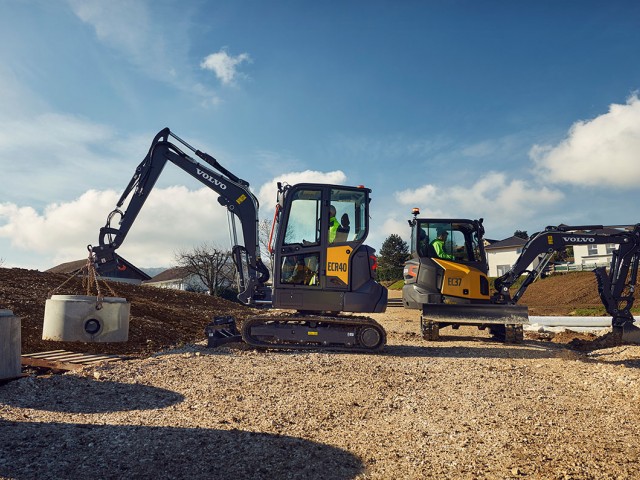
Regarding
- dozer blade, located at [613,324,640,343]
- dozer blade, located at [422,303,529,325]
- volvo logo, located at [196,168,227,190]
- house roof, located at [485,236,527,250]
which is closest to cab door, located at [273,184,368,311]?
volvo logo, located at [196,168,227,190]

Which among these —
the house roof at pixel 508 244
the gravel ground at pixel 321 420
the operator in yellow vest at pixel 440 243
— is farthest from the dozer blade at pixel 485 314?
the house roof at pixel 508 244

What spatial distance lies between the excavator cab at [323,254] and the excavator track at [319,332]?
0.85 ft

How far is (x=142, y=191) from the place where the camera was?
1156 cm

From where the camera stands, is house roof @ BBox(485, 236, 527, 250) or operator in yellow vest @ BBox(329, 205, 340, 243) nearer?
operator in yellow vest @ BBox(329, 205, 340, 243)

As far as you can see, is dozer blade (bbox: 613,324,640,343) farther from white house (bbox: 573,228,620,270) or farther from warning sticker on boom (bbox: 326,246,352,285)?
white house (bbox: 573,228,620,270)

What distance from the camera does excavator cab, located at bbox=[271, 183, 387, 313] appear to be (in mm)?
10156

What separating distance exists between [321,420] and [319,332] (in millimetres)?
4631

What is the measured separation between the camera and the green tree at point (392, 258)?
174ft

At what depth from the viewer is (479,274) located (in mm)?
12828

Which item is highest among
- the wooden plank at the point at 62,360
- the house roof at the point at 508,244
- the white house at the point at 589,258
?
the house roof at the point at 508,244

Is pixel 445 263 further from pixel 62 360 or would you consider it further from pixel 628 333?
pixel 62 360

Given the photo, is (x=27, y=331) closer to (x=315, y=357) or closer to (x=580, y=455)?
(x=315, y=357)

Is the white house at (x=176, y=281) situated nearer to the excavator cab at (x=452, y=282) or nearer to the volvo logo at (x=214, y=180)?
the excavator cab at (x=452, y=282)

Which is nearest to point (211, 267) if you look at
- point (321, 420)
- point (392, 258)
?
point (392, 258)
